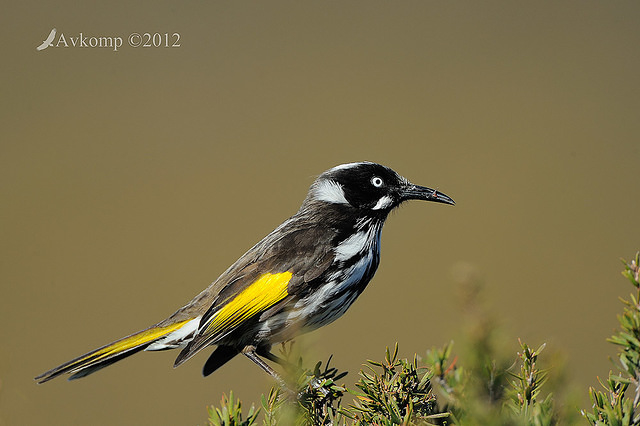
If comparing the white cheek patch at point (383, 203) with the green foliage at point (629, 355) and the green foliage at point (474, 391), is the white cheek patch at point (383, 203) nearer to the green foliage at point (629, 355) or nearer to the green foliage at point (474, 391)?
the green foliage at point (474, 391)

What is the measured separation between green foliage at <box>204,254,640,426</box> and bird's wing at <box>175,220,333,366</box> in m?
1.31

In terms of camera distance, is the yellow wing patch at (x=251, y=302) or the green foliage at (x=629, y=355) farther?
the yellow wing patch at (x=251, y=302)

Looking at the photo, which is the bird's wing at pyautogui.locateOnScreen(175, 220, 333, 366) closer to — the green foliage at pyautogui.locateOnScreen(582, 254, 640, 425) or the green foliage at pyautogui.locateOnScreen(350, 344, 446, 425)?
the green foliage at pyautogui.locateOnScreen(350, 344, 446, 425)

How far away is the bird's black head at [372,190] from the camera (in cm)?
408

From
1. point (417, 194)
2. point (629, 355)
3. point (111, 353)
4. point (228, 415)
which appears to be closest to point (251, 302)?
point (111, 353)

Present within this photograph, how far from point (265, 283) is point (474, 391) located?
2.31m

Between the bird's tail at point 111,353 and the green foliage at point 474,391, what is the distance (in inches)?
64.4

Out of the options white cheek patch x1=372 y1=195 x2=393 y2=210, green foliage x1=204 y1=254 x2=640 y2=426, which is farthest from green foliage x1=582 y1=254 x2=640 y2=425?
white cheek patch x1=372 y1=195 x2=393 y2=210

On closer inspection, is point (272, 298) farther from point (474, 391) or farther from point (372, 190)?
point (474, 391)

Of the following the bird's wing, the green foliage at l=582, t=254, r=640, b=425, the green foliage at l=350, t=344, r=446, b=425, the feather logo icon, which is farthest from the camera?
the feather logo icon

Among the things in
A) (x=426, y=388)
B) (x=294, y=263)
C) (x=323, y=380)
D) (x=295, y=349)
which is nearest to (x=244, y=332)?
(x=294, y=263)

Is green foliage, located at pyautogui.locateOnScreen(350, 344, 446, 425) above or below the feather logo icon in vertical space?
below

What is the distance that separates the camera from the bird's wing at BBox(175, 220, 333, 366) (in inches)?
133

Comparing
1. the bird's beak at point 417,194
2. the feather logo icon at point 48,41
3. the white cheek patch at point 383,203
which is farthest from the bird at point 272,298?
the feather logo icon at point 48,41
